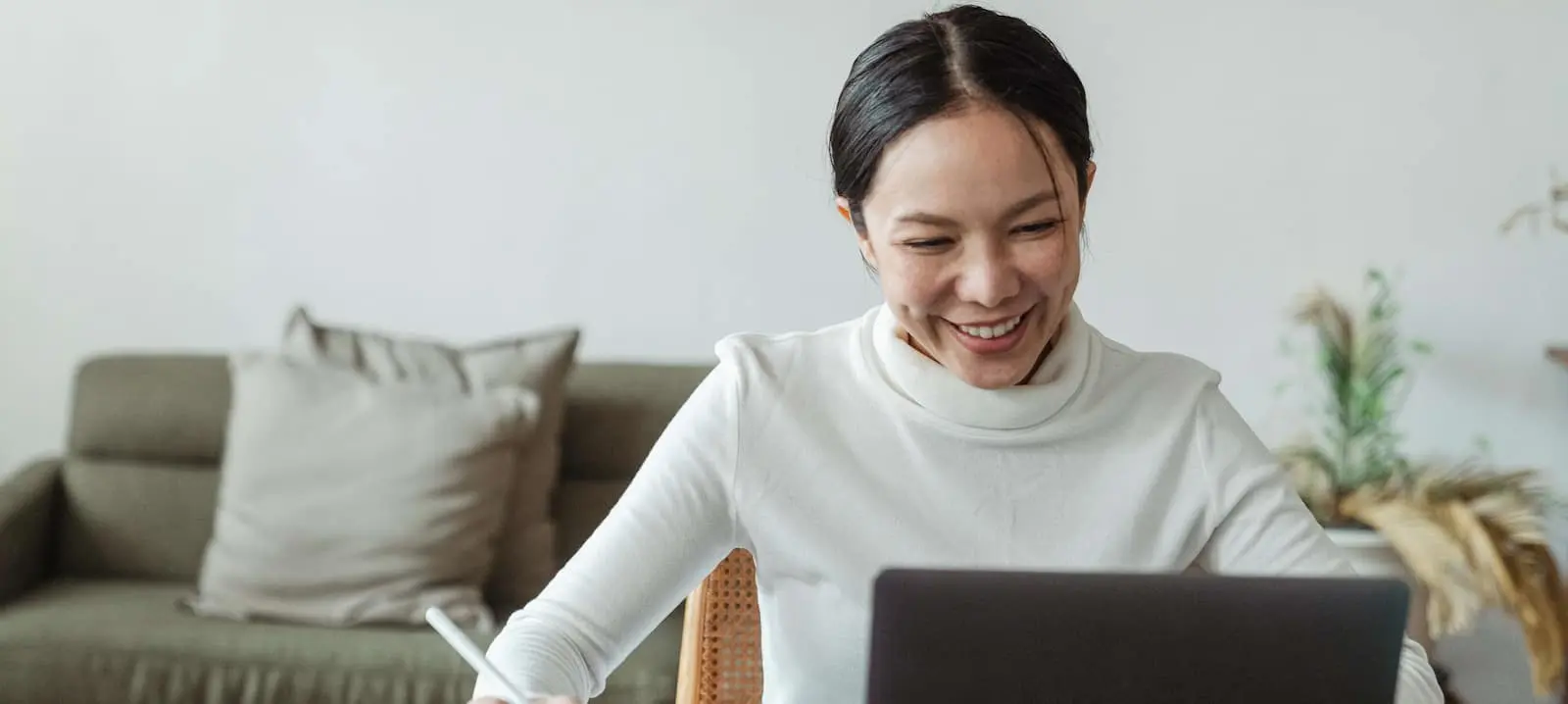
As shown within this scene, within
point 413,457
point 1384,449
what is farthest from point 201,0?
point 1384,449

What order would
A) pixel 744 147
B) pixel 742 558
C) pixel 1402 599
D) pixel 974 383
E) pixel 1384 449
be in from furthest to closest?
pixel 744 147 → pixel 1384 449 → pixel 742 558 → pixel 974 383 → pixel 1402 599

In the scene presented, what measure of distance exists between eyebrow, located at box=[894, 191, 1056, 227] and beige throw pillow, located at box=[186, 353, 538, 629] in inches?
62.1

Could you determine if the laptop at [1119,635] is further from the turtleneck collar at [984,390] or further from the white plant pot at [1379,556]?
the white plant pot at [1379,556]

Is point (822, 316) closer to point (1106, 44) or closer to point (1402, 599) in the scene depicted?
point (1106, 44)

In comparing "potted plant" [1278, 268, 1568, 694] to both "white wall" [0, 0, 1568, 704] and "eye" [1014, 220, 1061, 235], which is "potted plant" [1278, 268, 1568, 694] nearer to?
"white wall" [0, 0, 1568, 704]

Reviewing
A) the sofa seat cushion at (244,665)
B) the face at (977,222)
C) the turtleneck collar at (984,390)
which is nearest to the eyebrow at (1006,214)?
the face at (977,222)

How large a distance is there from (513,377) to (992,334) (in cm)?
162

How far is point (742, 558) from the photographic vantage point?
1308mm

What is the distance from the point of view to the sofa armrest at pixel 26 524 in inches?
103

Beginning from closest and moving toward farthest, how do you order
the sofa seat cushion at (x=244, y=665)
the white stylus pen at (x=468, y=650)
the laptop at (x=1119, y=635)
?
1. the laptop at (x=1119, y=635)
2. the white stylus pen at (x=468, y=650)
3. the sofa seat cushion at (x=244, y=665)

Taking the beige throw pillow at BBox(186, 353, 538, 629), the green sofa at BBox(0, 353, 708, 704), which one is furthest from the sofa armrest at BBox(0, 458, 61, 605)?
the beige throw pillow at BBox(186, 353, 538, 629)

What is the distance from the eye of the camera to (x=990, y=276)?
1.04 m

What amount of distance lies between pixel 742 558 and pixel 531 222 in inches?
68.4

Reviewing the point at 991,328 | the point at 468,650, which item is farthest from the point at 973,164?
the point at 468,650
